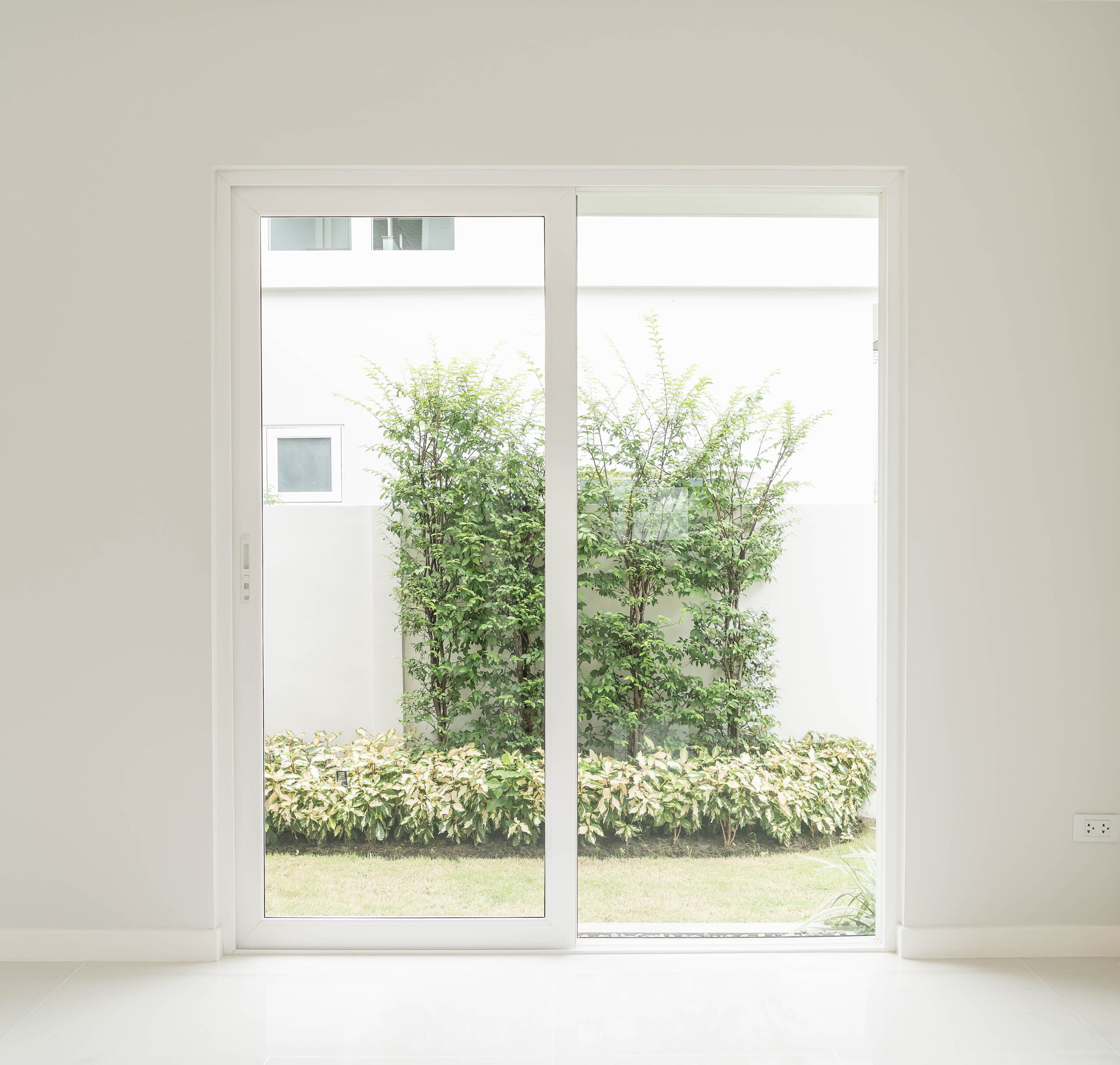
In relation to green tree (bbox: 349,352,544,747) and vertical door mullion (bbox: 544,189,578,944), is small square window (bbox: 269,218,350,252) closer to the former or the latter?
green tree (bbox: 349,352,544,747)

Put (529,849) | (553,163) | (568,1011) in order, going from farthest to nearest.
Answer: (529,849)
(553,163)
(568,1011)

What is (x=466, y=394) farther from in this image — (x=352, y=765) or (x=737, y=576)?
(x=352, y=765)

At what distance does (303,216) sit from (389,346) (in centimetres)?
45

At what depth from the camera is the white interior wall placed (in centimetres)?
230

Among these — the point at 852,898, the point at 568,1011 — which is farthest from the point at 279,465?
the point at 852,898

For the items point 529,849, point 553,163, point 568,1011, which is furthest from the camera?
point 529,849

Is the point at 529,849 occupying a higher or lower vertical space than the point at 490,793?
lower

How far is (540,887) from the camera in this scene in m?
2.42

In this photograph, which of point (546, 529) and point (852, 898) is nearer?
point (546, 529)

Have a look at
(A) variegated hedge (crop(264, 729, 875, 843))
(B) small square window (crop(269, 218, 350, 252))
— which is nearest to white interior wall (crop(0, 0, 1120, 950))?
(B) small square window (crop(269, 218, 350, 252))

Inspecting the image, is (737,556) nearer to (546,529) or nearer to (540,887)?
(546,529)

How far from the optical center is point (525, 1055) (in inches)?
74.9

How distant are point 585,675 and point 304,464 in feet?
3.47
